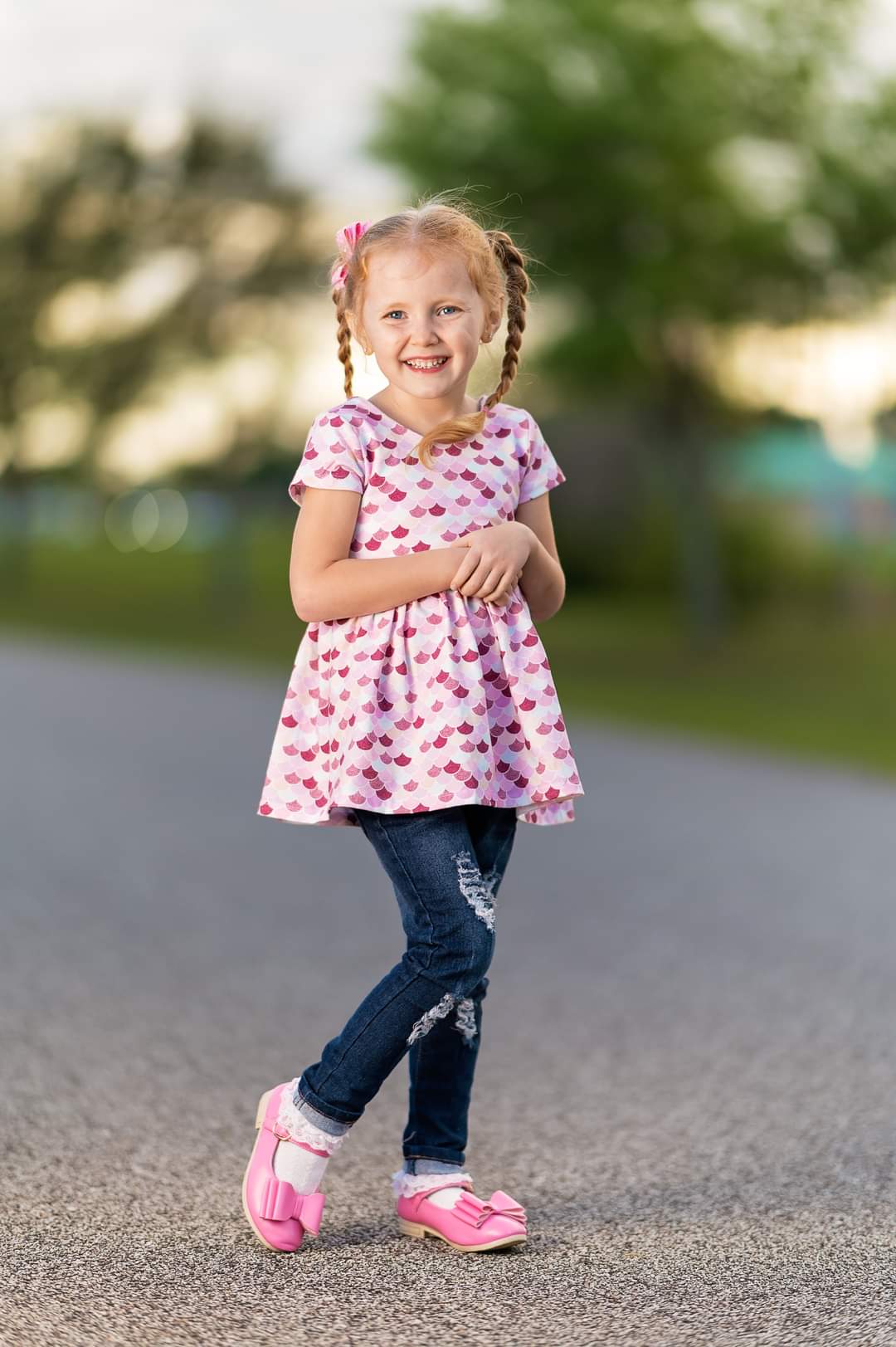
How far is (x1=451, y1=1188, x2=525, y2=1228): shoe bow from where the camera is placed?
3.35 metres

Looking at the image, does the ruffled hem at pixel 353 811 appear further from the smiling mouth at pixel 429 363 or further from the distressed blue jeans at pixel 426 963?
the smiling mouth at pixel 429 363

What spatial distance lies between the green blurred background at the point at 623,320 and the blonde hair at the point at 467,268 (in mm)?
8031

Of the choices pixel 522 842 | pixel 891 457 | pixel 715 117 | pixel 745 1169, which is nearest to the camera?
pixel 745 1169

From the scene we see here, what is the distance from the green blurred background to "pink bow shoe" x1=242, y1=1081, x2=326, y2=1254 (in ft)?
26.7

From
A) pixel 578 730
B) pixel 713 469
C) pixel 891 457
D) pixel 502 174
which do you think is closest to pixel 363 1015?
pixel 578 730

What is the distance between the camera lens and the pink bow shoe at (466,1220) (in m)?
3.33

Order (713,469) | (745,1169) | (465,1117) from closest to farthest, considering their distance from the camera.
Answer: (465,1117) → (745,1169) → (713,469)

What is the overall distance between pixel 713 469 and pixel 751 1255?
60.8 feet

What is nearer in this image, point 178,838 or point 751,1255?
point 751,1255

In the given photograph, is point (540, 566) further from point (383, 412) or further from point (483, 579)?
point (383, 412)

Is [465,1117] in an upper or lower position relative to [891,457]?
lower

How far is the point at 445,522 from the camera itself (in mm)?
3273

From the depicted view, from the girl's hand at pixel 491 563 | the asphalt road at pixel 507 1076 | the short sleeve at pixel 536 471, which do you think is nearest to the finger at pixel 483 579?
the girl's hand at pixel 491 563

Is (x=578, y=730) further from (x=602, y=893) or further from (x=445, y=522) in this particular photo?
(x=445, y=522)
